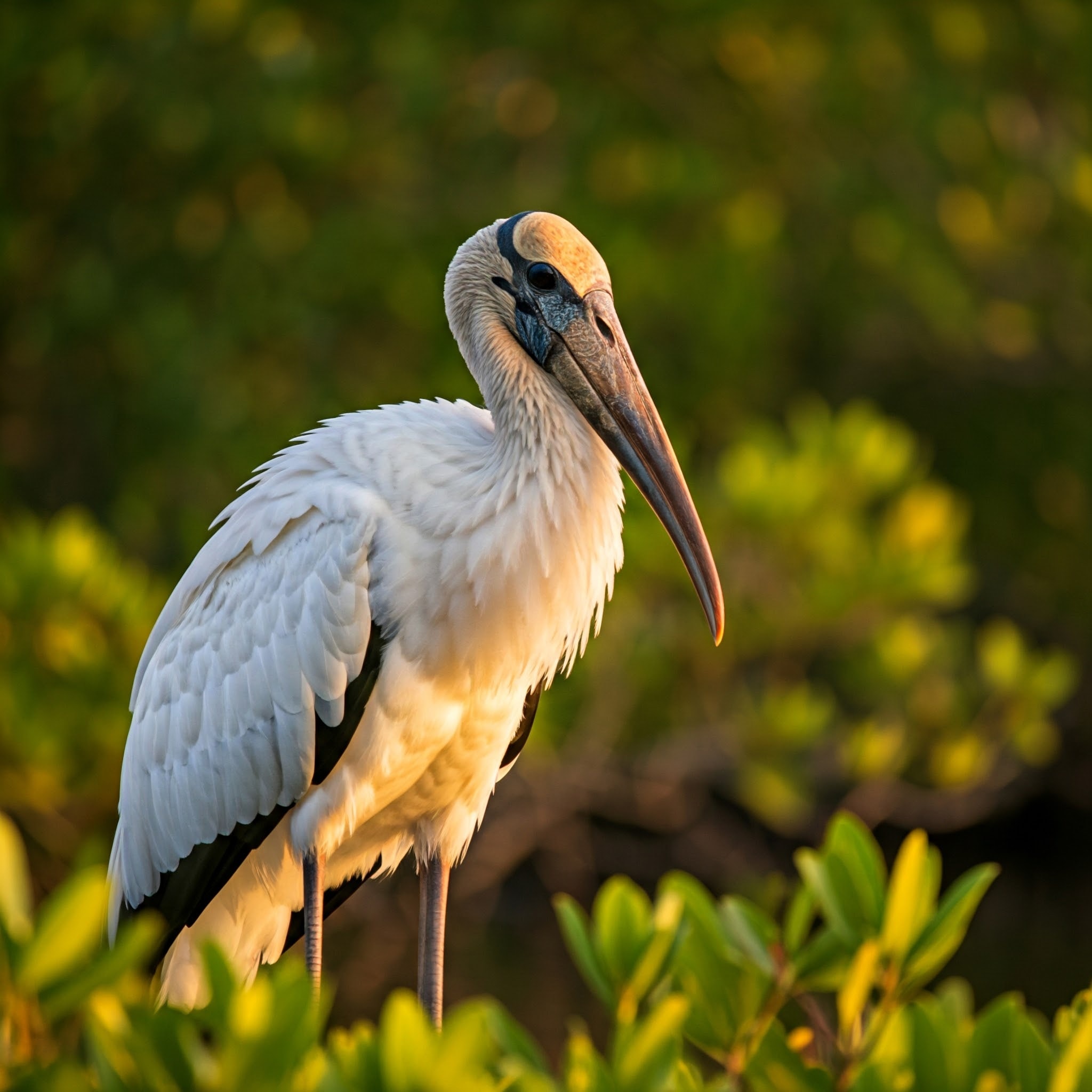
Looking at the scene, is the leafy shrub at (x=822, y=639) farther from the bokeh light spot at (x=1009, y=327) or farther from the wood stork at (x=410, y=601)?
the wood stork at (x=410, y=601)

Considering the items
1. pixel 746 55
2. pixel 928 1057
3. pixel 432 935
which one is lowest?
pixel 432 935

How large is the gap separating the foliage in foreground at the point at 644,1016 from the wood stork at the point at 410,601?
31.2 inches

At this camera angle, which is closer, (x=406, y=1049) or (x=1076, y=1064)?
(x=406, y=1049)

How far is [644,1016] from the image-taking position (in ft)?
5.67

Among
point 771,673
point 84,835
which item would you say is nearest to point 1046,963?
point 771,673

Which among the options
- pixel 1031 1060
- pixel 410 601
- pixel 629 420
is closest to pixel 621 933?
pixel 1031 1060

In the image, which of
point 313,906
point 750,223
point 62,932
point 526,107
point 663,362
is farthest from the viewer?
point 526,107

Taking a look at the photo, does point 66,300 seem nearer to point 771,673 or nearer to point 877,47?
point 771,673

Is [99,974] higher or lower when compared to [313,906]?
higher

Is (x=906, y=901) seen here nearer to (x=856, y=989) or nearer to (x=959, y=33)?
(x=856, y=989)

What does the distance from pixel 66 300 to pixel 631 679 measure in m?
3.42

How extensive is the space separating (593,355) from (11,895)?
1.69 metres

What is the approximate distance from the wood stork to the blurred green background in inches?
105

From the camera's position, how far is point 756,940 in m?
1.82
